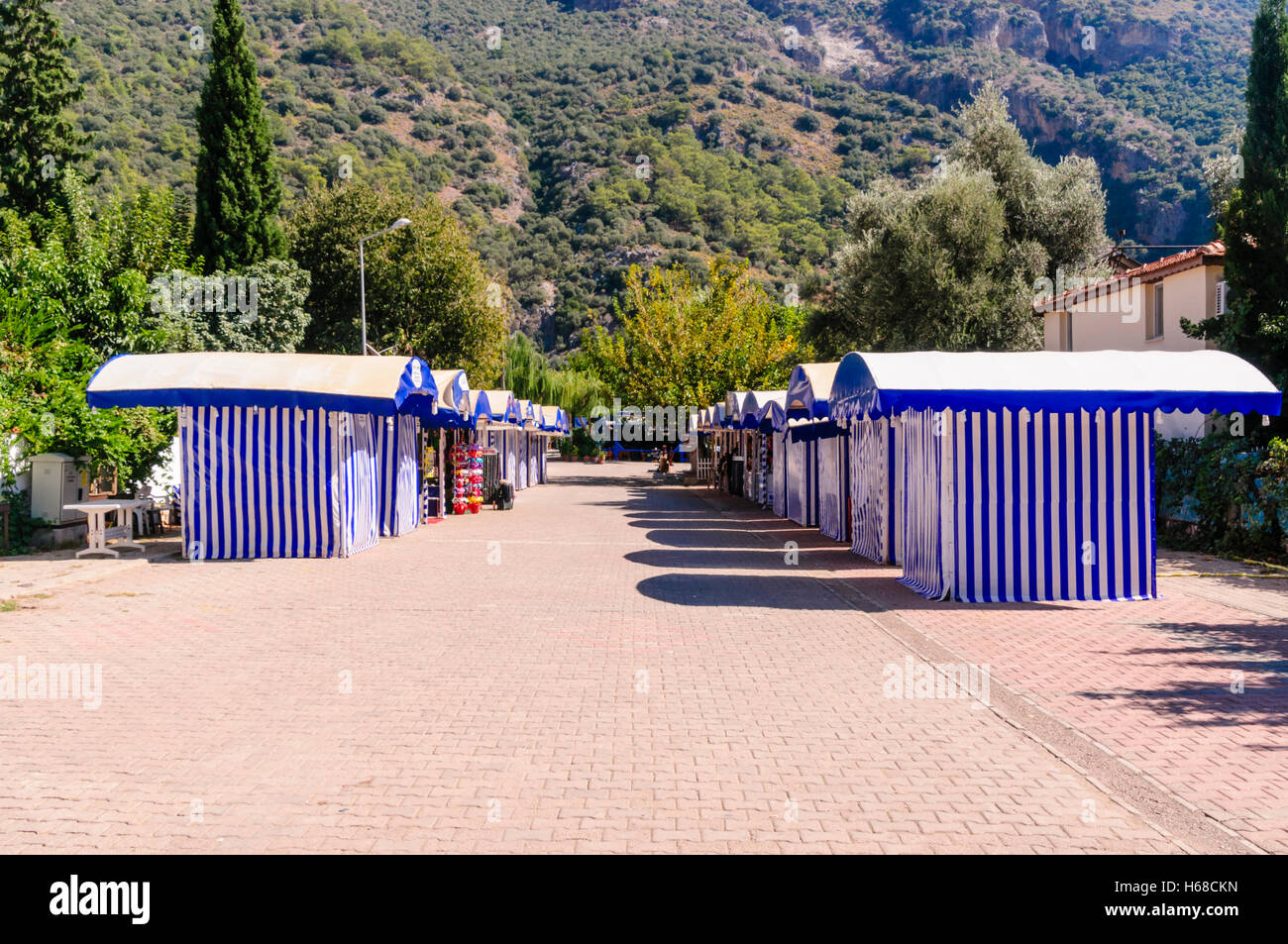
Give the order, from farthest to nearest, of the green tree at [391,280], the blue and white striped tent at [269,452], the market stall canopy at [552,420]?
the market stall canopy at [552,420], the green tree at [391,280], the blue and white striped tent at [269,452]

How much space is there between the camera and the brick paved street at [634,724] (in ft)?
15.6

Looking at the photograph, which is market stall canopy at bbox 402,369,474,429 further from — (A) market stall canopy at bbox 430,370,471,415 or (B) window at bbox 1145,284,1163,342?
(B) window at bbox 1145,284,1163,342

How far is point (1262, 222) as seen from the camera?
17.3m

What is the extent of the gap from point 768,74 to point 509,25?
34.2m

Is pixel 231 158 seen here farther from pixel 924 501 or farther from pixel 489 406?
pixel 924 501

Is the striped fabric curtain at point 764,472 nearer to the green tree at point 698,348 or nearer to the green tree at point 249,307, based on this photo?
the green tree at point 698,348

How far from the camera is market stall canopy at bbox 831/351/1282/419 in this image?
1108cm

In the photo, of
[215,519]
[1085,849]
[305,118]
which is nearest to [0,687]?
[1085,849]

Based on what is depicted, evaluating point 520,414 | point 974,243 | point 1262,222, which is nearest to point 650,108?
point 520,414

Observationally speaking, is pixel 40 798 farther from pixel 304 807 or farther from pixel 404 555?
pixel 404 555

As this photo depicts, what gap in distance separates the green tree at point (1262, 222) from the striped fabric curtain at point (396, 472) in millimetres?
15283

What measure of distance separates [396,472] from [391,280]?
2145 centimetres

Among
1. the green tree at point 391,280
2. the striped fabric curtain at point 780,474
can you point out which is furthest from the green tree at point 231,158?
the striped fabric curtain at point 780,474
